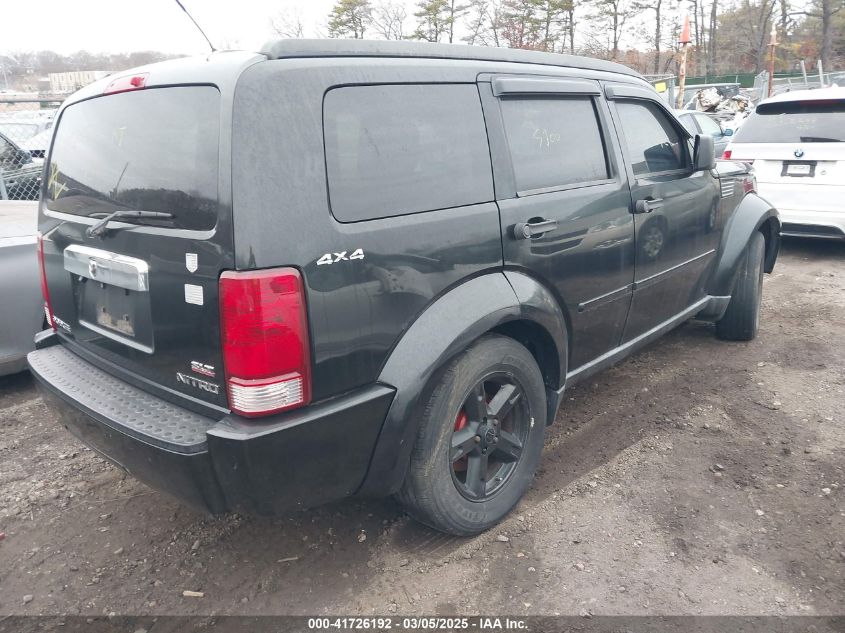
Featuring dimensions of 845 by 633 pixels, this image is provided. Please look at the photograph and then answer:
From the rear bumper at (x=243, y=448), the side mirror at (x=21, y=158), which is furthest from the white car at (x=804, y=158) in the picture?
the side mirror at (x=21, y=158)

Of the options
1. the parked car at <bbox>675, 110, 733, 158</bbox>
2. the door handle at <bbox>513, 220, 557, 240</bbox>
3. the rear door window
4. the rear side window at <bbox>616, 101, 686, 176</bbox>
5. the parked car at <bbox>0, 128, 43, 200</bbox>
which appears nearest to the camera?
the door handle at <bbox>513, 220, 557, 240</bbox>

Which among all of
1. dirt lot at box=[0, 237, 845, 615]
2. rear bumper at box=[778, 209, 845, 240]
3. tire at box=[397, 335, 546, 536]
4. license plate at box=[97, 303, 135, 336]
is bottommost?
dirt lot at box=[0, 237, 845, 615]

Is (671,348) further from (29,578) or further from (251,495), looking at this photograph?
(29,578)

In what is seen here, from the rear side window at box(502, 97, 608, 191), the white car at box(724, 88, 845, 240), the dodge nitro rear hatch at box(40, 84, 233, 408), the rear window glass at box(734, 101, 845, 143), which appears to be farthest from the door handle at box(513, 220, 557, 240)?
the rear window glass at box(734, 101, 845, 143)

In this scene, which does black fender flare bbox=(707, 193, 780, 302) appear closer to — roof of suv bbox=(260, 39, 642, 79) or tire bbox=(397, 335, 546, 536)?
roof of suv bbox=(260, 39, 642, 79)

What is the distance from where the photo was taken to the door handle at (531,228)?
2.64 m

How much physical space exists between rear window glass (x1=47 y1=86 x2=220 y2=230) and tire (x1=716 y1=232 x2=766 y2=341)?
388 centimetres

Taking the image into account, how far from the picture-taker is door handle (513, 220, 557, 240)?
2.64 metres

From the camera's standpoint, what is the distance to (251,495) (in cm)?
206

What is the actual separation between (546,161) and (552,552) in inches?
66.9

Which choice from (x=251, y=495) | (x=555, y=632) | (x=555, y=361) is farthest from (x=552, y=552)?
(x=251, y=495)

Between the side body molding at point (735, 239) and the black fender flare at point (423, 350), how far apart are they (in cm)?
244

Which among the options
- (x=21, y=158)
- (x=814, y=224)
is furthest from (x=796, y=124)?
(x=21, y=158)

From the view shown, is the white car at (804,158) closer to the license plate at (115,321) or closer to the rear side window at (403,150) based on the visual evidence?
the rear side window at (403,150)
